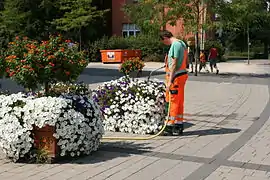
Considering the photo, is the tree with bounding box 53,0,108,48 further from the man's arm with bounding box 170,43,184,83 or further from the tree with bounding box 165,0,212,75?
the man's arm with bounding box 170,43,184,83

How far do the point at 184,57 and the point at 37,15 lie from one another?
1378 inches

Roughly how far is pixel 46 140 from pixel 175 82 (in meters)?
2.67

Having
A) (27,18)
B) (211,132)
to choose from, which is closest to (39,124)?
(211,132)

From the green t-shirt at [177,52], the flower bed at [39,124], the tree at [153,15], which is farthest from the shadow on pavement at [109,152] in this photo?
the tree at [153,15]

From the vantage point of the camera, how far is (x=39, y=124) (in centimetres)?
568

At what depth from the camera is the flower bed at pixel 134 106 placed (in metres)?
7.77

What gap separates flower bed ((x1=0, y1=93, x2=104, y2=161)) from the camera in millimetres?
5691

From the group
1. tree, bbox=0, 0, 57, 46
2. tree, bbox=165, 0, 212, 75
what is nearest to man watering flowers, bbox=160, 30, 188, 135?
tree, bbox=165, 0, 212, 75

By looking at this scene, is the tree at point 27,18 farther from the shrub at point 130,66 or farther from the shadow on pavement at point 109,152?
the shadow on pavement at point 109,152

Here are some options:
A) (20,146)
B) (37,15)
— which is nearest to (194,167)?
(20,146)

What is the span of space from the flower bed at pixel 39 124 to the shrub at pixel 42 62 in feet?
0.99

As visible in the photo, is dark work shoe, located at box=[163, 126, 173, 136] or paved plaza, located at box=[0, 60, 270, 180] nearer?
paved plaza, located at box=[0, 60, 270, 180]

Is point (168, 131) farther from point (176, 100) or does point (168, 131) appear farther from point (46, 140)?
point (46, 140)

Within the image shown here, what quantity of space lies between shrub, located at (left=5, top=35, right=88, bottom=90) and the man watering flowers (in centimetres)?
189
